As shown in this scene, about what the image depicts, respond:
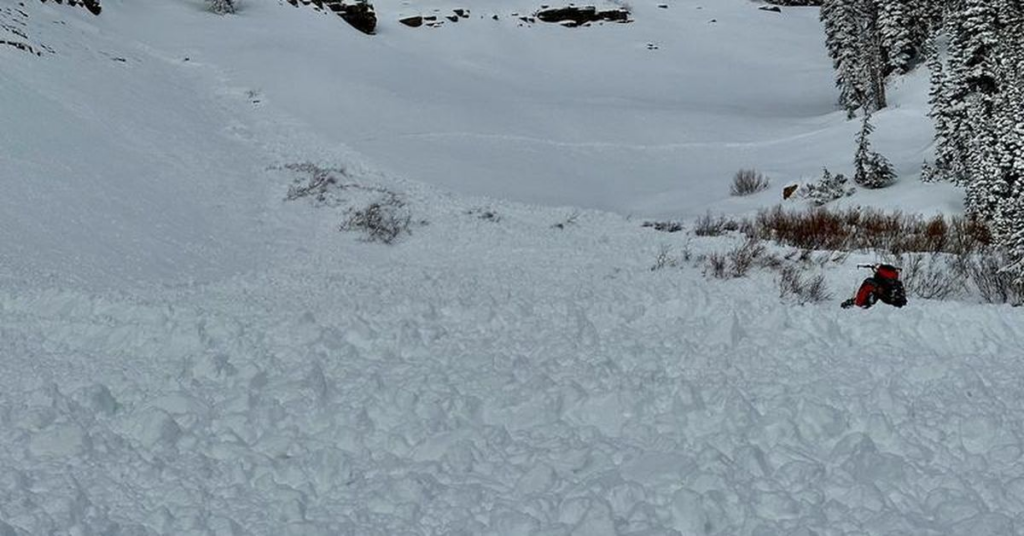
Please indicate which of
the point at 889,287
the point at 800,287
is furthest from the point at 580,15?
the point at 889,287

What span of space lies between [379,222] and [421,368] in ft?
23.7

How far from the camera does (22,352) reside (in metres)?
6.15

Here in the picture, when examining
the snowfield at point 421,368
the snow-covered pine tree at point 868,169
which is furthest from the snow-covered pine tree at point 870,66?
A: the snowfield at point 421,368

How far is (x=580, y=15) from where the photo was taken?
5159 cm

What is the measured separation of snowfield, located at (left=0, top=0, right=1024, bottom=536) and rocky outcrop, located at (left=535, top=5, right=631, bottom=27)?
36.2m

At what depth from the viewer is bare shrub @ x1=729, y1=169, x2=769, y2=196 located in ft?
68.3

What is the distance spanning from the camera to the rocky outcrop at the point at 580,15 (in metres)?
50.6

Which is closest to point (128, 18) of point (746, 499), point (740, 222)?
point (740, 222)

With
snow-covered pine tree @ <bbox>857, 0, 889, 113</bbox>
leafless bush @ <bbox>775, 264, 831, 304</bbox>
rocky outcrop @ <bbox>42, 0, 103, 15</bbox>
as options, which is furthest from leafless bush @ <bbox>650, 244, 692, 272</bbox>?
rocky outcrop @ <bbox>42, 0, 103, 15</bbox>

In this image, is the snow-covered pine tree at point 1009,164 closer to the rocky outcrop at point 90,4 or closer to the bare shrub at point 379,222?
the bare shrub at point 379,222

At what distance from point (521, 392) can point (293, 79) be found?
21.9 metres

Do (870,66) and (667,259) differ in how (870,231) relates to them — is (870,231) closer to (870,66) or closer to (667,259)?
(667,259)

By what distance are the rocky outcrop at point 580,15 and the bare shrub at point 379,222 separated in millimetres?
39847

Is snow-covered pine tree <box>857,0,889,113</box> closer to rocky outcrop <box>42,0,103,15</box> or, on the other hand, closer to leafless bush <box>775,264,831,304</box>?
leafless bush <box>775,264,831,304</box>
